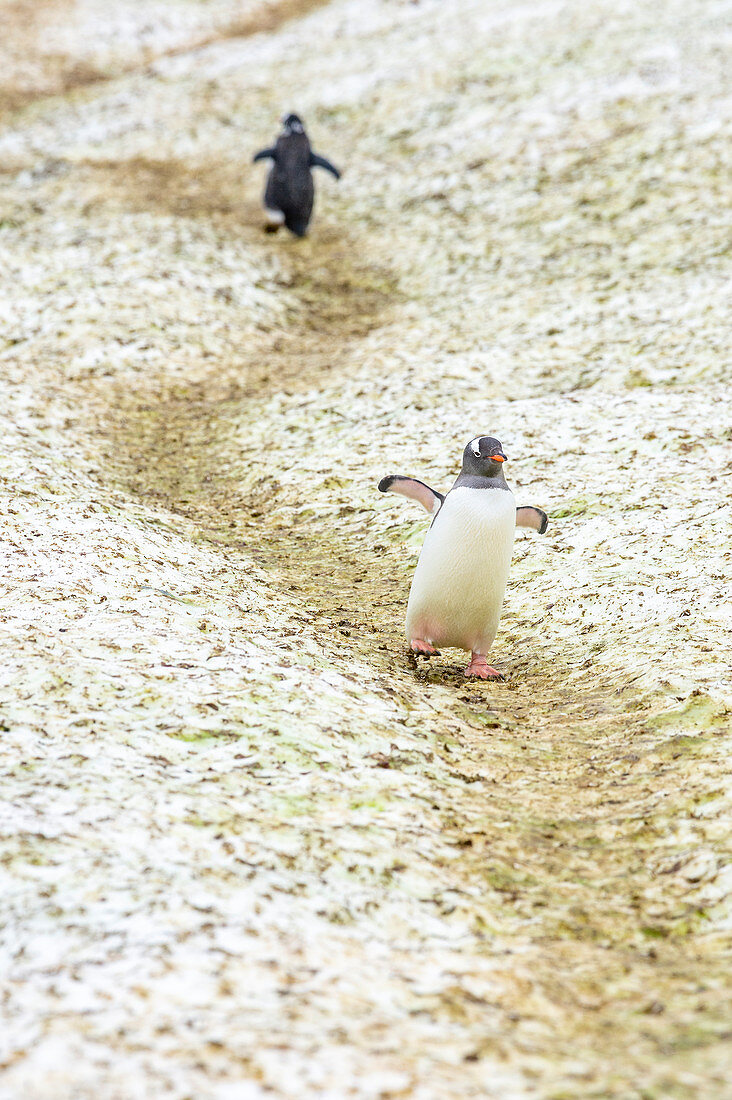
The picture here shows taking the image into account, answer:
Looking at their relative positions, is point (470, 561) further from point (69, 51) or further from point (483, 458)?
point (69, 51)

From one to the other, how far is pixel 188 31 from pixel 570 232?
2194 centimetres

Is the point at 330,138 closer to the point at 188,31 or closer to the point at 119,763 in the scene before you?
the point at 188,31

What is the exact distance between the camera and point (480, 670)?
28.8 feet

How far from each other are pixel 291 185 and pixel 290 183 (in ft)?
0.14

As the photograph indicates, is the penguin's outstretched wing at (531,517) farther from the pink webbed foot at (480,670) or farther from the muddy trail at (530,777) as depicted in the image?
the pink webbed foot at (480,670)

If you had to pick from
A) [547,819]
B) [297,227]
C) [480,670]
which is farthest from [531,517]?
[297,227]

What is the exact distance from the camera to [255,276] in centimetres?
1827

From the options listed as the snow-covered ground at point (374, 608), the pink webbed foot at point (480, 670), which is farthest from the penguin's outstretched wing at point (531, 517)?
the pink webbed foot at point (480, 670)

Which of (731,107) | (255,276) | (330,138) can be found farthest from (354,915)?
(330,138)

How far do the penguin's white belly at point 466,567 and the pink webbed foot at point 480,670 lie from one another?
9cm

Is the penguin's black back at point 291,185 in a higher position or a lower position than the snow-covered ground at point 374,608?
higher

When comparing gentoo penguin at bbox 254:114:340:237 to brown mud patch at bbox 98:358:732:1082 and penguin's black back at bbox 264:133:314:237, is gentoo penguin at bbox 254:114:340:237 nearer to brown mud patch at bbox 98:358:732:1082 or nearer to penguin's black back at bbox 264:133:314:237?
penguin's black back at bbox 264:133:314:237

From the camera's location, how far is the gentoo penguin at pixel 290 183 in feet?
64.6

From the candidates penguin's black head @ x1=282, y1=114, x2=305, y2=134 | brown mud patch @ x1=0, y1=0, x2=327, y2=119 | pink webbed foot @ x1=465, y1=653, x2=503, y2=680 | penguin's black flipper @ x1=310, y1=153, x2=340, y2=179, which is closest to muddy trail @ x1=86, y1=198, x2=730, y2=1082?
pink webbed foot @ x1=465, y1=653, x2=503, y2=680
